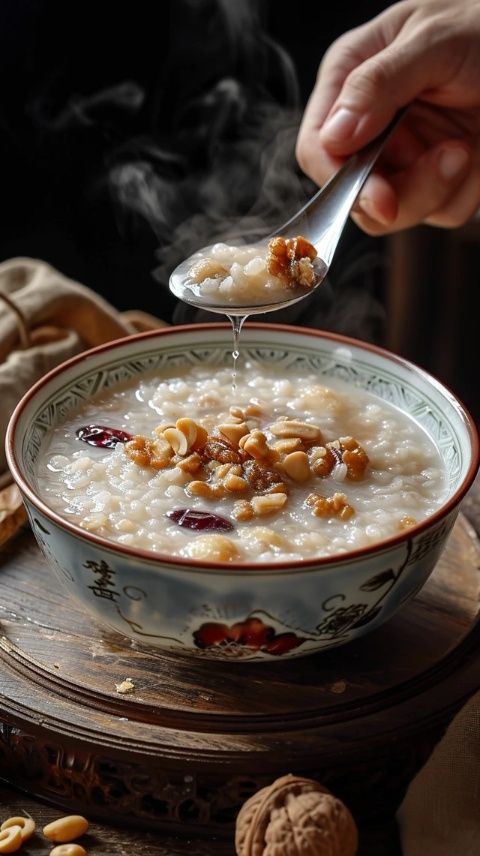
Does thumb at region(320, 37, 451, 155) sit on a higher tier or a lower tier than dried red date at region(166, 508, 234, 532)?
higher

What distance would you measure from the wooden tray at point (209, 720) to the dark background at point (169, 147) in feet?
7.27

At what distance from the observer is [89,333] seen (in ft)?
9.01

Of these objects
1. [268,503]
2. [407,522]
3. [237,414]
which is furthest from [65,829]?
[237,414]

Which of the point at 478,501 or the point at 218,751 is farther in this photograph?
the point at 478,501

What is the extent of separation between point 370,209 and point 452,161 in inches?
10.5

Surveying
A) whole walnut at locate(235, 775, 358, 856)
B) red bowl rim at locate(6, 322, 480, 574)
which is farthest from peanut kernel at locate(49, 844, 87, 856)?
red bowl rim at locate(6, 322, 480, 574)

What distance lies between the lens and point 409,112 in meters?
2.79

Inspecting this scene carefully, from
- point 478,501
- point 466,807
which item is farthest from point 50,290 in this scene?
point 466,807

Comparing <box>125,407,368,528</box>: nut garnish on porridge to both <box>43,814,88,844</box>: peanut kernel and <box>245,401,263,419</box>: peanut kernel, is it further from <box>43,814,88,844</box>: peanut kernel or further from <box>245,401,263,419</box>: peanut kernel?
<box>43,814,88,844</box>: peanut kernel

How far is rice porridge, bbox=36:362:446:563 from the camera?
171 cm

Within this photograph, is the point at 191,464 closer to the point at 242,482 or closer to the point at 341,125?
the point at 242,482

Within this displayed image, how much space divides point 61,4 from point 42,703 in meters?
2.95

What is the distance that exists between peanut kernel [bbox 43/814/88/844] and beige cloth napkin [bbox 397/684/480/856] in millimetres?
511

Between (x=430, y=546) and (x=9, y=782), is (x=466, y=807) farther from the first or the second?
(x=9, y=782)
